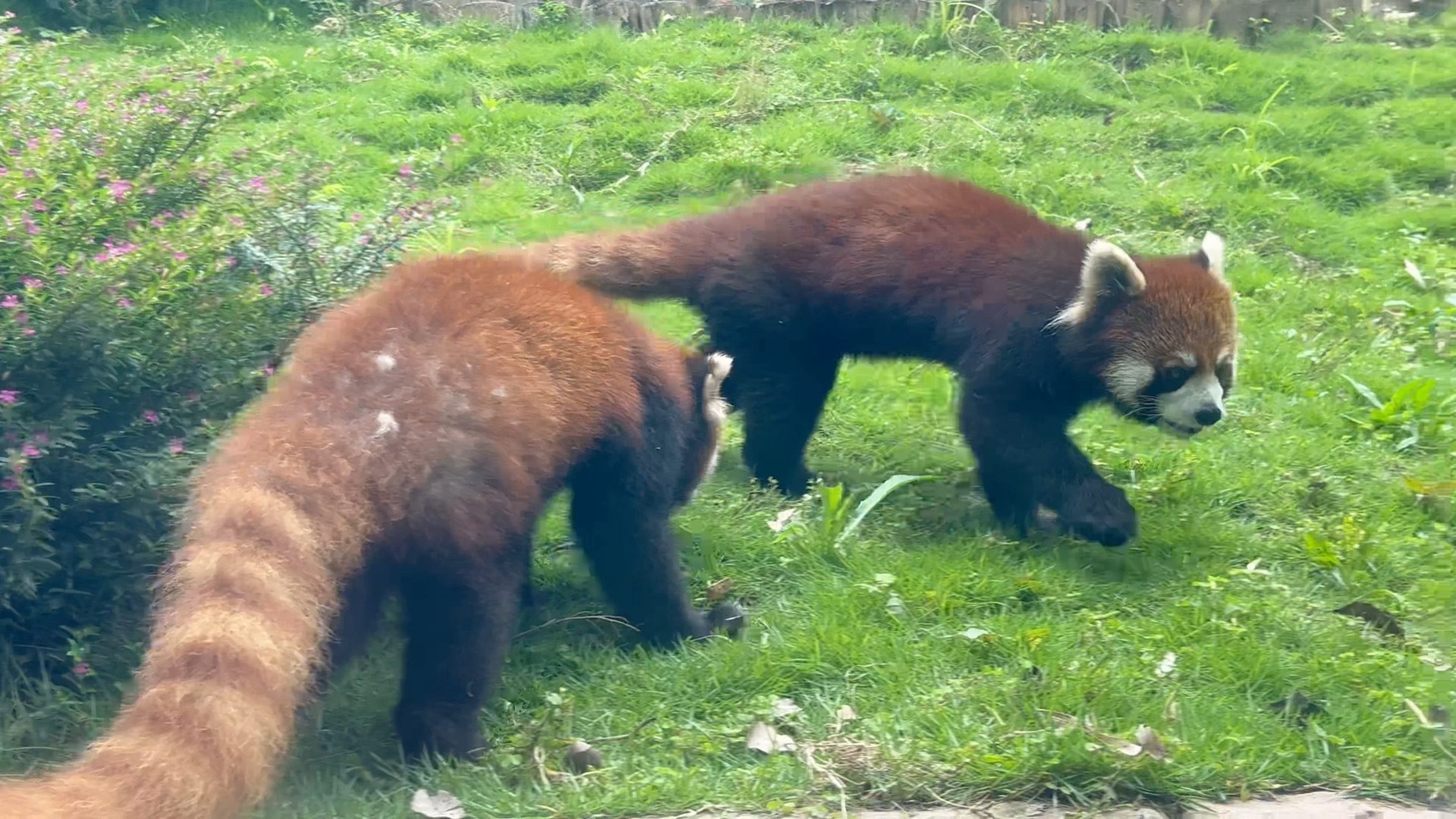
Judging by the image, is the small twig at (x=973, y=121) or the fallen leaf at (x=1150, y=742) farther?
the small twig at (x=973, y=121)

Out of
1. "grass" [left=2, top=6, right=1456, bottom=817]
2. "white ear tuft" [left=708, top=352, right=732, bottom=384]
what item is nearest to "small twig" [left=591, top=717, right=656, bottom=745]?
"grass" [left=2, top=6, right=1456, bottom=817]

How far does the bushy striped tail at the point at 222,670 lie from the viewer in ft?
9.18

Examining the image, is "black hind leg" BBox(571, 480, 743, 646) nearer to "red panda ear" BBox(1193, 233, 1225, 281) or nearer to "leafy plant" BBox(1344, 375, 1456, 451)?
"red panda ear" BBox(1193, 233, 1225, 281)

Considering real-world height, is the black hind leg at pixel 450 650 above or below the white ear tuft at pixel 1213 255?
below

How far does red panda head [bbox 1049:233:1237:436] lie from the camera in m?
5.30

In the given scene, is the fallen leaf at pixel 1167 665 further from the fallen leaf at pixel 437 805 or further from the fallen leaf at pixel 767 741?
the fallen leaf at pixel 437 805

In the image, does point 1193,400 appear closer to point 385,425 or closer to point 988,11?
point 385,425

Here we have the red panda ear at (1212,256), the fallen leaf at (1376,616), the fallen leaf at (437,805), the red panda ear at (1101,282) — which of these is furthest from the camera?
the red panda ear at (1212,256)

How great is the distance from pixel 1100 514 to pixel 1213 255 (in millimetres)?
1385

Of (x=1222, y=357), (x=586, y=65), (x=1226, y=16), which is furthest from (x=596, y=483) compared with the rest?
(x=1226, y=16)

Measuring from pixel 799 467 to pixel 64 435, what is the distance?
3040mm

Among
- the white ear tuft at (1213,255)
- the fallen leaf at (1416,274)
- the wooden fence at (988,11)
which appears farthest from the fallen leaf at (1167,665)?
the wooden fence at (988,11)

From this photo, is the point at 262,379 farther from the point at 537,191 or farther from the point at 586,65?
the point at 586,65

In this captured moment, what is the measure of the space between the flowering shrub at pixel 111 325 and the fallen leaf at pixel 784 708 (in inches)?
76.2
